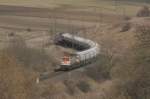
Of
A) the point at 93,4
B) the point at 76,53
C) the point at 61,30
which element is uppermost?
the point at 76,53

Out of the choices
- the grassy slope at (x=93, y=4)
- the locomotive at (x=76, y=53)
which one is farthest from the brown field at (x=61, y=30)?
the locomotive at (x=76, y=53)

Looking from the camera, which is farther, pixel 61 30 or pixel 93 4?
pixel 93 4

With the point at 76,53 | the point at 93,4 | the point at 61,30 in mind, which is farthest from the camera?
the point at 93,4

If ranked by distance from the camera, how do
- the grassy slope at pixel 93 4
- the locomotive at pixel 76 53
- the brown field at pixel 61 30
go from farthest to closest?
the grassy slope at pixel 93 4 < the locomotive at pixel 76 53 < the brown field at pixel 61 30

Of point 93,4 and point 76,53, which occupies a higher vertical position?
point 76,53

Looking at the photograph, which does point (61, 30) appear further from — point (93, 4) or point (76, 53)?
point (93, 4)

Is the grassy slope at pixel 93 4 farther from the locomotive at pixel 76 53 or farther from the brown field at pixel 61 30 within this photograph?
the locomotive at pixel 76 53

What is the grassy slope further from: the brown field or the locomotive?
the locomotive

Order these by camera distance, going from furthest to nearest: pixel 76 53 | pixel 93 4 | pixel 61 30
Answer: pixel 93 4 < pixel 61 30 < pixel 76 53

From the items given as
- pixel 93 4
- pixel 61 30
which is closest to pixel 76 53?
pixel 61 30
